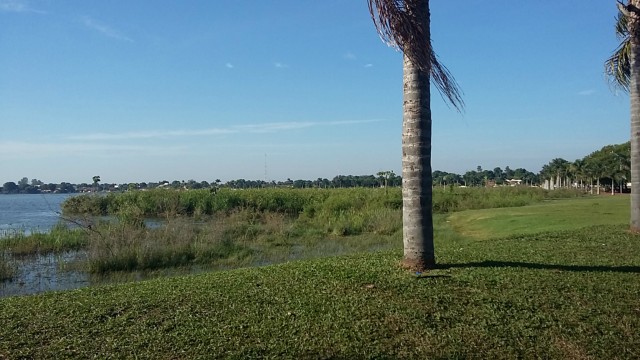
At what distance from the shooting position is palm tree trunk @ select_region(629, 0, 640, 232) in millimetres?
12625

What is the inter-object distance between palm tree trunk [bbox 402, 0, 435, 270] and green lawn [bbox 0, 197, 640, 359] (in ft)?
1.34

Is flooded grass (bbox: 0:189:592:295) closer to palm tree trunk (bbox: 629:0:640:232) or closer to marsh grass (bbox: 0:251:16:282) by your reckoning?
marsh grass (bbox: 0:251:16:282)

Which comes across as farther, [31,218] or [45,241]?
[31,218]

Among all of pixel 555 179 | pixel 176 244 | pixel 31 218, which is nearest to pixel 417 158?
pixel 176 244

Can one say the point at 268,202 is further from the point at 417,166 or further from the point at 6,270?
the point at 417,166

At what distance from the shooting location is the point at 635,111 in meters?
13.1

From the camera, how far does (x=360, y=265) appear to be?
8648 mm

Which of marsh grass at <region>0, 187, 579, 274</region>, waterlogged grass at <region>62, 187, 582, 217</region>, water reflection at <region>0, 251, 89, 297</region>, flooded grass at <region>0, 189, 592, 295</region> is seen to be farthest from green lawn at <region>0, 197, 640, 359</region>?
waterlogged grass at <region>62, 187, 582, 217</region>

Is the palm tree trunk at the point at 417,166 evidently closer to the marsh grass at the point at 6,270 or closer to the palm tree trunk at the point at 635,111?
the palm tree trunk at the point at 635,111

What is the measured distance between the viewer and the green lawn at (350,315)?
5254mm

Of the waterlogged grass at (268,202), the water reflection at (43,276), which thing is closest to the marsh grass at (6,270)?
the water reflection at (43,276)

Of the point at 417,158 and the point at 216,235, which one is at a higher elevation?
the point at 417,158

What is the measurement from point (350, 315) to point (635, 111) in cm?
1032

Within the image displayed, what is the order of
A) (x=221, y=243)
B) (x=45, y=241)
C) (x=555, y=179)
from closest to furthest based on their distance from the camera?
1. (x=221, y=243)
2. (x=45, y=241)
3. (x=555, y=179)
